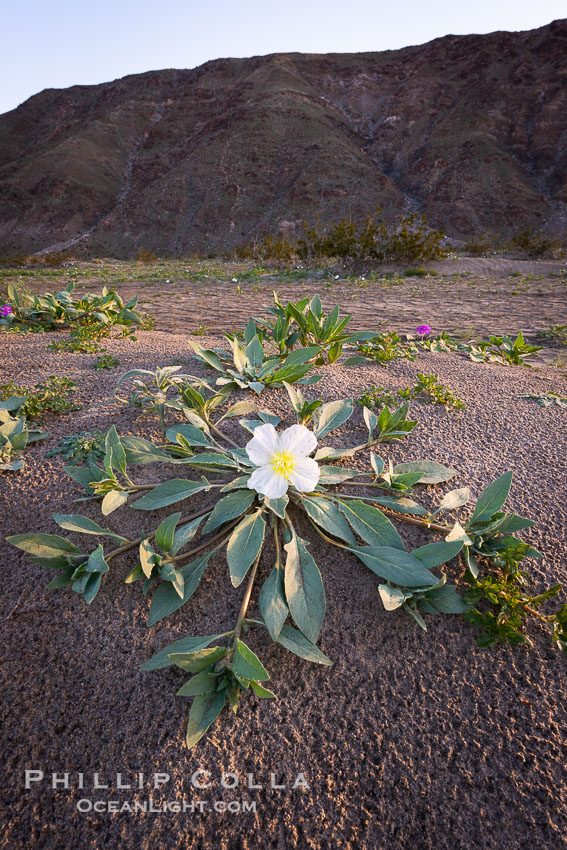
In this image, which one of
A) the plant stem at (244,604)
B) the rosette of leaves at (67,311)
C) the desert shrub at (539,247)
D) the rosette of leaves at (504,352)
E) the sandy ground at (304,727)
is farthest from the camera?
the desert shrub at (539,247)

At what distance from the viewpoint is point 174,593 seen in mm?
1295

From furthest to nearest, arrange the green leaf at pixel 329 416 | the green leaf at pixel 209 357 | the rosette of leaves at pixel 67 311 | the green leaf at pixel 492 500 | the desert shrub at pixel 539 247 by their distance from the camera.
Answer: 1. the desert shrub at pixel 539 247
2. the rosette of leaves at pixel 67 311
3. the green leaf at pixel 209 357
4. the green leaf at pixel 329 416
5. the green leaf at pixel 492 500

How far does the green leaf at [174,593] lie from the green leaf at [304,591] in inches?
10.6

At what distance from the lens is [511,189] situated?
32438mm

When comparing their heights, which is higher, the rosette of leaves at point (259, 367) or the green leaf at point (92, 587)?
the rosette of leaves at point (259, 367)

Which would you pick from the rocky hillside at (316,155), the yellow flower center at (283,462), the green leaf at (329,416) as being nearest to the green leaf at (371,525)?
the yellow flower center at (283,462)

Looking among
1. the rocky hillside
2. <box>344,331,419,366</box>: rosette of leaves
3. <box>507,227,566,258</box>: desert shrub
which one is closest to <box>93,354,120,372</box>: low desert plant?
<box>344,331,419,366</box>: rosette of leaves

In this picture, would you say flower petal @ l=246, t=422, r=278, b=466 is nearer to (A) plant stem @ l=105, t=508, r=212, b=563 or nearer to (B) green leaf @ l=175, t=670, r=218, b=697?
(A) plant stem @ l=105, t=508, r=212, b=563

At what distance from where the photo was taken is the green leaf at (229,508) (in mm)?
1417

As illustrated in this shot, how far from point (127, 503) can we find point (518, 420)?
205 cm

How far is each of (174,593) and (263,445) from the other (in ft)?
1.77

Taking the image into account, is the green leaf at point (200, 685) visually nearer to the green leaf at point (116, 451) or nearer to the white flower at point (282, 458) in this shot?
the white flower at point (282, 458)

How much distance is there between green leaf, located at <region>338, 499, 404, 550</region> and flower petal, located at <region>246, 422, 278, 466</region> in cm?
41

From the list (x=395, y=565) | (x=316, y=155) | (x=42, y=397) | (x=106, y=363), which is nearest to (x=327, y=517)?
(x=395, y=565)
